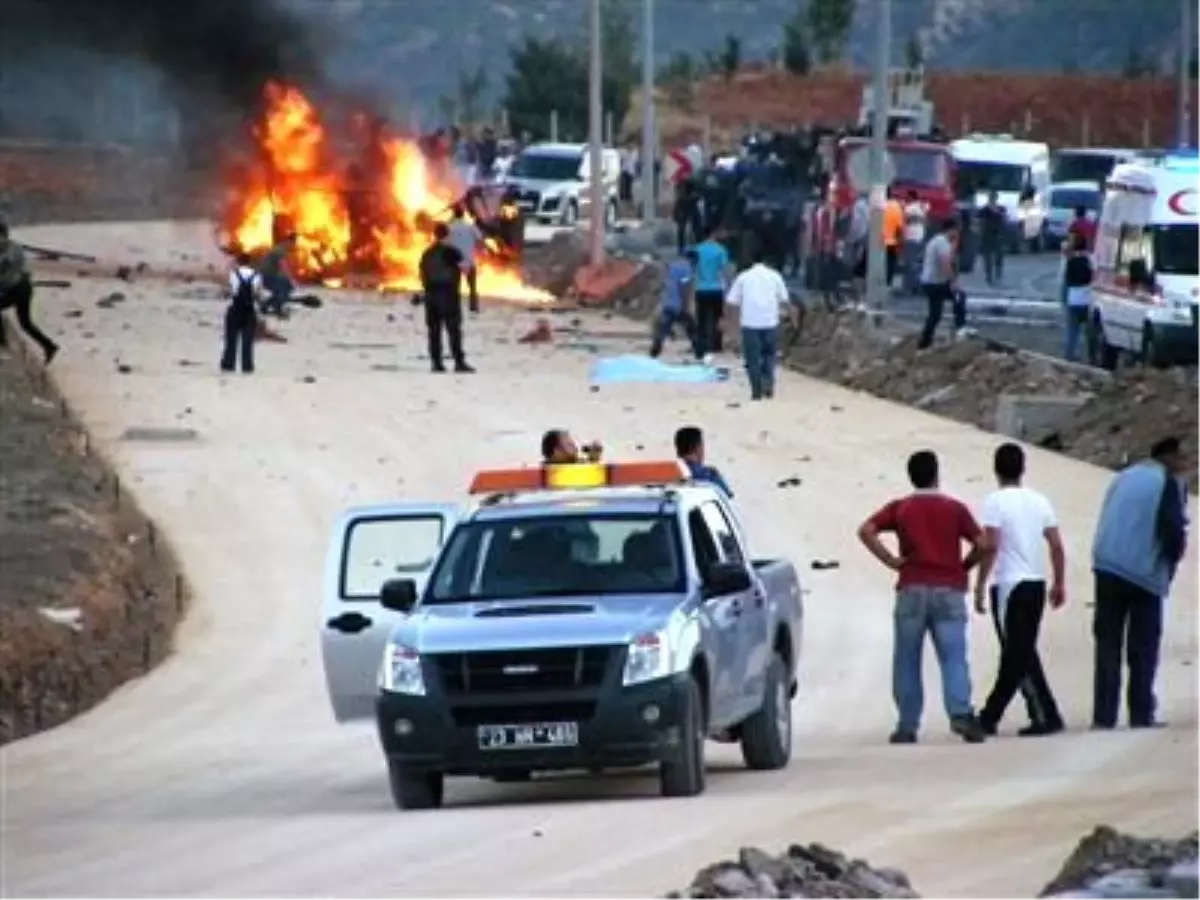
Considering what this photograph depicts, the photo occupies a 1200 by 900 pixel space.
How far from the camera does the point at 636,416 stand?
44.7 metres

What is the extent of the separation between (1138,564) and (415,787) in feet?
15.2

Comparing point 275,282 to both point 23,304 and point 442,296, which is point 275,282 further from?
point 23,304

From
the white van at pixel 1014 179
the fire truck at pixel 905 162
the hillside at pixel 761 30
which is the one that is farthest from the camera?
the hillside at pixel 761 30

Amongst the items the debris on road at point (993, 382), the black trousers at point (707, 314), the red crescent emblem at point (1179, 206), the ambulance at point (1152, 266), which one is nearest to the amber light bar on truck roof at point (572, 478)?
the debris on road at point (993, 382)

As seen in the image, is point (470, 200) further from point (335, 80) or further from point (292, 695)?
point (292, 695)

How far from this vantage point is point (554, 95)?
116 meters

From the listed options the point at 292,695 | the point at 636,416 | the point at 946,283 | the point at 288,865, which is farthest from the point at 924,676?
the point at 946,283

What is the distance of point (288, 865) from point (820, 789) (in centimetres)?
328

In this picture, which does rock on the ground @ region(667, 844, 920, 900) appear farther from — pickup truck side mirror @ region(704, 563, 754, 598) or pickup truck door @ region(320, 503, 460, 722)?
pickup truck door @ region(320, 503, 460, 722)

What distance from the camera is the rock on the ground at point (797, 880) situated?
1354cm

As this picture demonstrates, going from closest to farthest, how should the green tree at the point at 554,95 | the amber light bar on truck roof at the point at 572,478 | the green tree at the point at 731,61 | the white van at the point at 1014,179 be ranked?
1. the amber light bar on truck roof at the point at 572,478
2. the white van at the point at 1014,179
3. the green tree at the point at 554,95
4. the green tree at the point at 731,61

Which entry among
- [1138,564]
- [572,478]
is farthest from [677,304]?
[572,478]

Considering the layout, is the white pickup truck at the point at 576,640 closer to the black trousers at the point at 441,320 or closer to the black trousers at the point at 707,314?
the black trousers at the point at 441,320

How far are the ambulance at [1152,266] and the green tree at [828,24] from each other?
245ft
